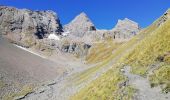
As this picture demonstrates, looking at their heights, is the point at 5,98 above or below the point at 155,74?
below

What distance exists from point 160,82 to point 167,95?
2.57 meters

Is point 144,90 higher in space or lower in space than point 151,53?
lower

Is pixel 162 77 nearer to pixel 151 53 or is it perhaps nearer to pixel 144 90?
pixel 144 90

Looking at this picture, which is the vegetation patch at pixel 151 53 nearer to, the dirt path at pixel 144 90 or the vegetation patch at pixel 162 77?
the dirt path at pixel 144 90

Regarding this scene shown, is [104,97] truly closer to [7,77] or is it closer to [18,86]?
[18,86]

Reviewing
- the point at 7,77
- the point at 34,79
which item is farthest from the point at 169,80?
the point at 34,79

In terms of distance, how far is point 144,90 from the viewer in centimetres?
3734

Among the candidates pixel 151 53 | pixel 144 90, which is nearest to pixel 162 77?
pixel 144 90

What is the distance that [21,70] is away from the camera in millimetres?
145000

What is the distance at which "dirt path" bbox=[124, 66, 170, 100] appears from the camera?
115 ft

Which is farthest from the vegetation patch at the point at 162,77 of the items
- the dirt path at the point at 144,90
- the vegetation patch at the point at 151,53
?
the vegetation patch at the point at 151,53

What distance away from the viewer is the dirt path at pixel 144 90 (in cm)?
3497

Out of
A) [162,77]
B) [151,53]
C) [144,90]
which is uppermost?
[151,53]

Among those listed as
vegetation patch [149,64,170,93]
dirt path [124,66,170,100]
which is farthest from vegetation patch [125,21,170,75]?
vegetation patch [149,64,170,93]
